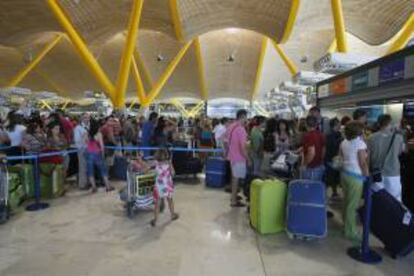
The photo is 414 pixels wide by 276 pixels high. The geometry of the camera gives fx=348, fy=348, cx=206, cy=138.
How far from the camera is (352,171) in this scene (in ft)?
14.9

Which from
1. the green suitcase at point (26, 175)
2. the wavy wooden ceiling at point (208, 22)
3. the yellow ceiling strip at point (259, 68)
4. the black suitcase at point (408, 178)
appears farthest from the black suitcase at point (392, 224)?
the yellow ceiling strip at point (259, 68)

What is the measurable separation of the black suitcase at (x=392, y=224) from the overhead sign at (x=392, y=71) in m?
2.63

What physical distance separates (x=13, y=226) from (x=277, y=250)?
149 inches

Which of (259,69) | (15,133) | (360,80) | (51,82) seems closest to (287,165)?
(360,80)

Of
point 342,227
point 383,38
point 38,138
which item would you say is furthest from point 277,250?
point 383,38

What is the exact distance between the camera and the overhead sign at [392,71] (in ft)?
19.2

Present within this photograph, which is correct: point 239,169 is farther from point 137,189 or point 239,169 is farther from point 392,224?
point 392,224

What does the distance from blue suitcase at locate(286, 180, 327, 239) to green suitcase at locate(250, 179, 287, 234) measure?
0.27 meters

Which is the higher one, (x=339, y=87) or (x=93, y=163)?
(x=339, y=87)

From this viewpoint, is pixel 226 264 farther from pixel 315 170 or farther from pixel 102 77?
pixel 102 77

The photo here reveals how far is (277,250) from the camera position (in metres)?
4.27

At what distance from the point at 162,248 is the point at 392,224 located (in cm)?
279

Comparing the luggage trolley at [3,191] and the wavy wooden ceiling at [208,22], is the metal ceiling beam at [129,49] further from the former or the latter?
the luggage trolley at [3,191]

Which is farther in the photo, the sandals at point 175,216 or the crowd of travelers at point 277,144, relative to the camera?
the sandals at point 175,216
